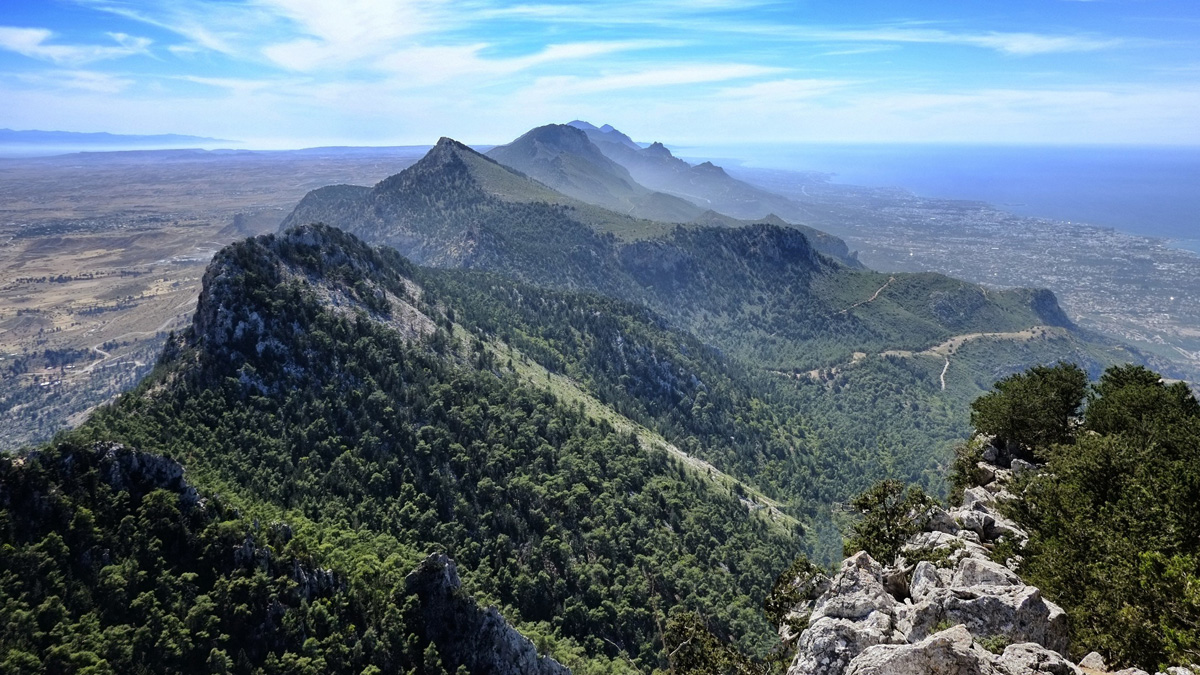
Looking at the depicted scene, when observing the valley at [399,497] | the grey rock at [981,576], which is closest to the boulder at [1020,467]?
the valley at [399,497]

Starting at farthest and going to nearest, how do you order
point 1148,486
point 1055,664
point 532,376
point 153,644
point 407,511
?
point 532,376, point 407,511, point 153,644, point 1148,486, point 1055,664

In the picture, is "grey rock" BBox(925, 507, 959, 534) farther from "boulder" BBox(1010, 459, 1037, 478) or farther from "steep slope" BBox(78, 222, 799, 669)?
"steep slope" BBox(78, 222, 799, 669)

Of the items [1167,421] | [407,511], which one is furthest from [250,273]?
[1167,421]

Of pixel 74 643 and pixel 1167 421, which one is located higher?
pixel 1167 421

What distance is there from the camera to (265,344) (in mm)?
101375

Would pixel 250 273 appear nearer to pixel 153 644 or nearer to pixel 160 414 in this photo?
pixel 160 414

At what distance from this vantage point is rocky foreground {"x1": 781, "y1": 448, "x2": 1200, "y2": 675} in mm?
23594

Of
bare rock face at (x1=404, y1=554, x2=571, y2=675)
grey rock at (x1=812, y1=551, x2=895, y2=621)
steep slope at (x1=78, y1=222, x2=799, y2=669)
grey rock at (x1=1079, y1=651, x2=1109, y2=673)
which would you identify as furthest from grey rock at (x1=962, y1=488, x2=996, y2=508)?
steep slope at (x1=78, y1=222, x2=799, y2=669)

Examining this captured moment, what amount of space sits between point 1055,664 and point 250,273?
391ft

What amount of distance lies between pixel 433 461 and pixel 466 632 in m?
42.1

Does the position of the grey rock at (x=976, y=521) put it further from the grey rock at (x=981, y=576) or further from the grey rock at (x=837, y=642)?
the grey rock at (x=837, y=642)

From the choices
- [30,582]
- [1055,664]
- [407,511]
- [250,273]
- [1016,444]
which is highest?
[250,273]

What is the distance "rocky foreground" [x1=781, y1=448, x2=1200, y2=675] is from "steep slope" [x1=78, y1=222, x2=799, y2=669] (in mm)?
52453

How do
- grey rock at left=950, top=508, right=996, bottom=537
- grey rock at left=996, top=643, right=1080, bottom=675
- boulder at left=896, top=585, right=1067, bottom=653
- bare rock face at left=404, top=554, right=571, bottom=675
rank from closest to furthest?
grey rock at left=996, top=643, right=1080, bottom=675
boulder at left=896, top=585, right=1067, bottom=653
grey rock at left=950, top=508, right=996, bottom=537
bare rock face at left=404, top=554, right=571, bottom=675
